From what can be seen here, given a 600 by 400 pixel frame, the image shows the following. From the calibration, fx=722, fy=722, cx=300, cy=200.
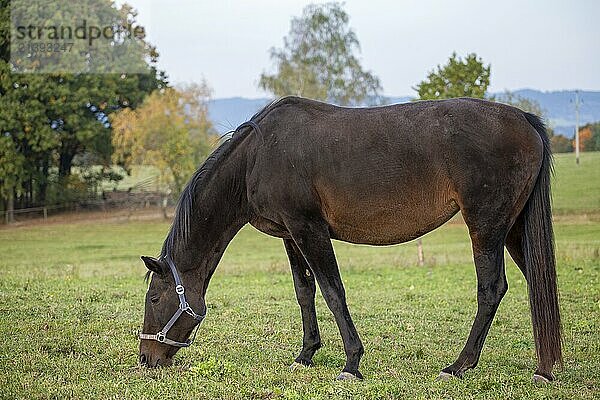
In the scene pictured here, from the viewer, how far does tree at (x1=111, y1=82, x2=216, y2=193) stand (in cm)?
4216

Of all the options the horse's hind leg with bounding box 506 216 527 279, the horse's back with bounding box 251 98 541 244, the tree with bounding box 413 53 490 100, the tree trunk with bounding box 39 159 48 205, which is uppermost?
the tree with bounding box 413 53 490 100

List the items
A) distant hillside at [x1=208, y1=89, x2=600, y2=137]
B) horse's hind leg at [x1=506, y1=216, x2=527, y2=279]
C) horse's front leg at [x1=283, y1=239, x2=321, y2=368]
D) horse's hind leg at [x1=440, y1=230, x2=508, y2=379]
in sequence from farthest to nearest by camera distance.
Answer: distant hillside at [x1=208, y1=89, x2=600, y2=137] → horse's front leg at [x1=283, y1=239, x2=321, y2=368] → horse's hind leg at [x1=506, y1=216, x2=527, y2=279] → horse's hind leg at [x1=440, y1=230, x2=508, y2=379]

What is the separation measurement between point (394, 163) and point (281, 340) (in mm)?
2757

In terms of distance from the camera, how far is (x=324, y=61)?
152 feet

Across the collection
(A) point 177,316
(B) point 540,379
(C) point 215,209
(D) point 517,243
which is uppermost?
(C) point 215,209

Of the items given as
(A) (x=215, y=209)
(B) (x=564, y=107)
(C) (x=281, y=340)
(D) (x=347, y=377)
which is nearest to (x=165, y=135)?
(B) (x=564, y=107)

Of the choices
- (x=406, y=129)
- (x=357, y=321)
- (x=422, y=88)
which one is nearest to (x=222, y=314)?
(x=357, y=321)

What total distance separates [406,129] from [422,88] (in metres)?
14.9

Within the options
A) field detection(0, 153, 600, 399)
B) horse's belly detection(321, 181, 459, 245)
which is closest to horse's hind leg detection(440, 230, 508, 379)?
field detection(0, 153, 600, 399)

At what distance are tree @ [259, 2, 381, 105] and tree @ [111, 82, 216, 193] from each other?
531 centimetres

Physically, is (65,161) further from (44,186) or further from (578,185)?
(578,185)

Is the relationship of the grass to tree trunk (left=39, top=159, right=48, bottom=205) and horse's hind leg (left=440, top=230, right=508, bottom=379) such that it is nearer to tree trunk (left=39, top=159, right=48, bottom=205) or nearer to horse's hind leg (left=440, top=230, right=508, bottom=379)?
horse's hind leg (left=440, top=230, right=508, bottom=379)

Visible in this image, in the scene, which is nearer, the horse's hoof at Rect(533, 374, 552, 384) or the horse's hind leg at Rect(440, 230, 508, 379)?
the horse's hoof at Rect(533, 374, 552, 384)

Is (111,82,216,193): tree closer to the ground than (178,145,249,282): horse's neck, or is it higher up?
higher up
